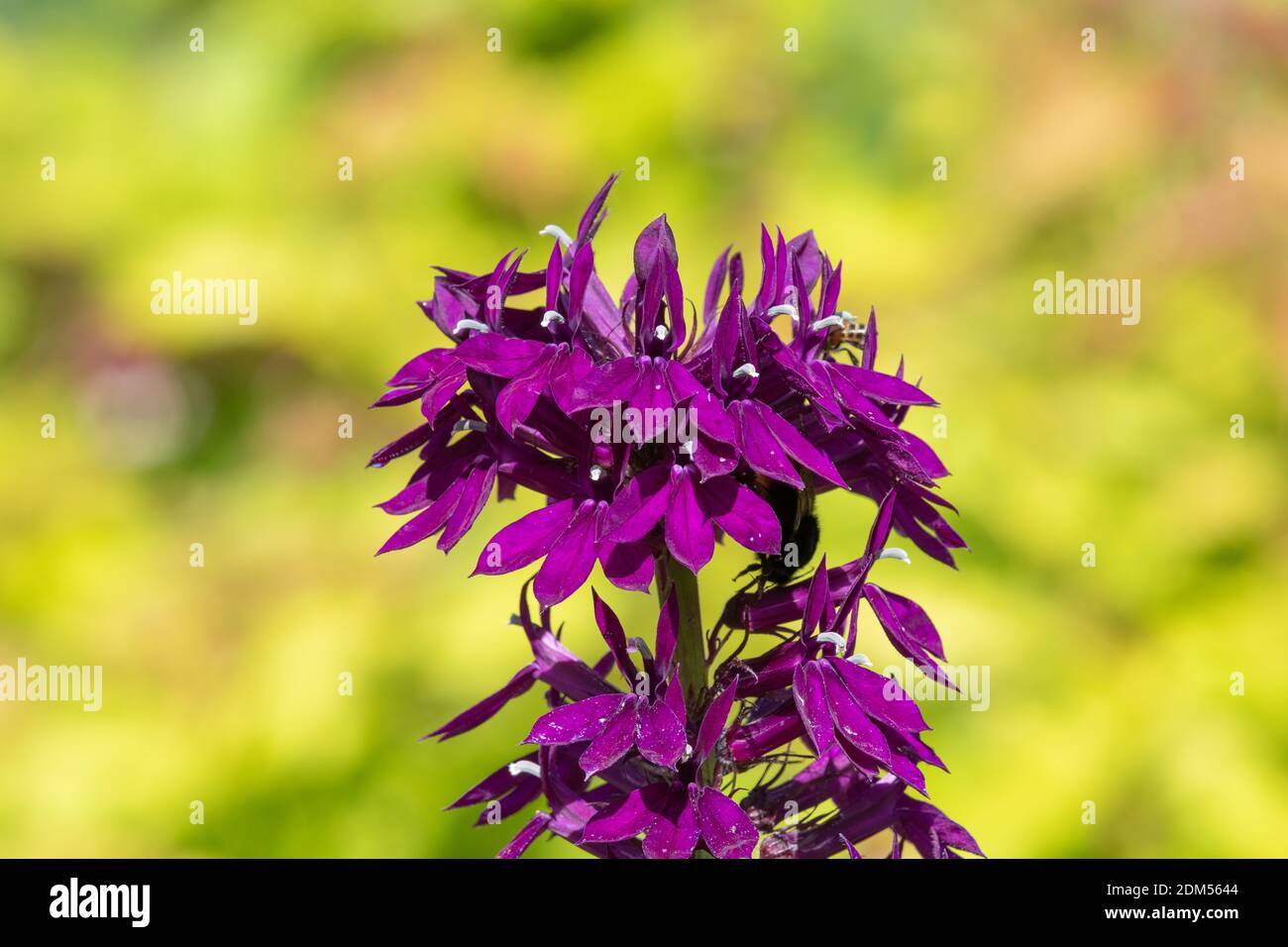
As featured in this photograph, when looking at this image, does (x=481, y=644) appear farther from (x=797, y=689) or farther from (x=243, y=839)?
(x=797, y=689)

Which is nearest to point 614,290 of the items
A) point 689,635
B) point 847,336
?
point 847,336

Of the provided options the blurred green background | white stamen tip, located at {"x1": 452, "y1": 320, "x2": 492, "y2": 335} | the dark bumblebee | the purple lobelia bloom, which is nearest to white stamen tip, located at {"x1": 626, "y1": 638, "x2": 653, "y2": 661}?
the purple lobelia bloom

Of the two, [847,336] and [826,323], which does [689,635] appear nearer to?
[826,323]

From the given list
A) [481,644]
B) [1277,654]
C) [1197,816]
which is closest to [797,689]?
[481,644]

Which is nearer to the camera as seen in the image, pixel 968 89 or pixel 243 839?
pixel 243 839

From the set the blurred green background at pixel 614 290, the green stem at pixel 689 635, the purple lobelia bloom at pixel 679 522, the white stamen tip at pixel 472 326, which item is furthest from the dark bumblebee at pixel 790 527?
the blurred green background at pixel 614 290

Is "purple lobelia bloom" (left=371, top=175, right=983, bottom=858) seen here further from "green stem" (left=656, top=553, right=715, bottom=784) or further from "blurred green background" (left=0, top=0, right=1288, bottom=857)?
"blurred green background" (left=0, top=0, right=1288, bottom=857)
